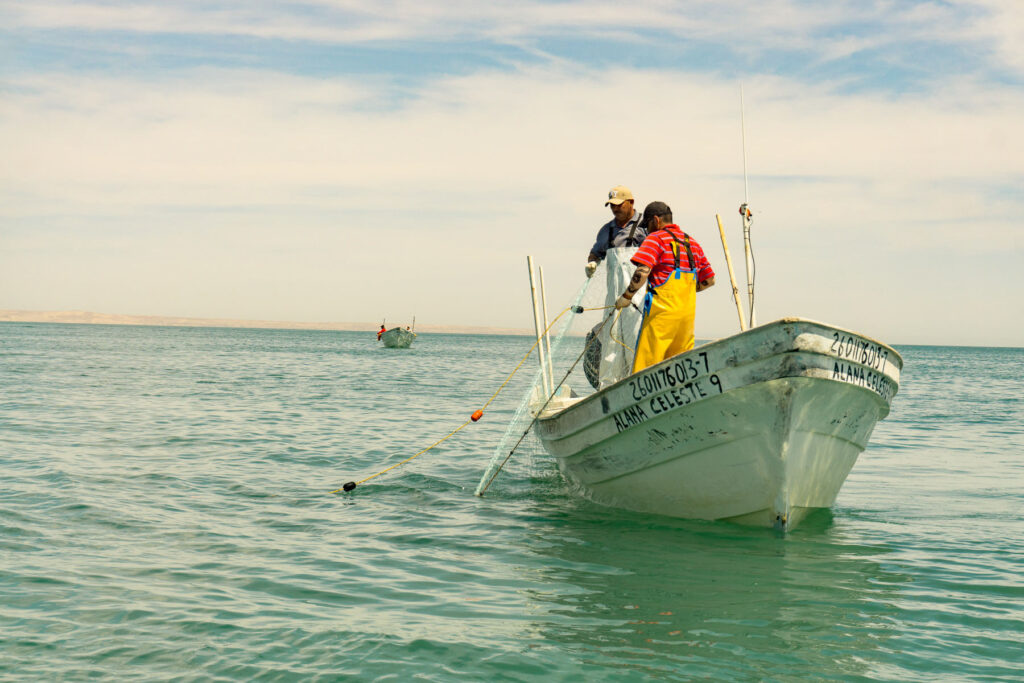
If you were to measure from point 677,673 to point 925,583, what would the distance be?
3269 millimetres

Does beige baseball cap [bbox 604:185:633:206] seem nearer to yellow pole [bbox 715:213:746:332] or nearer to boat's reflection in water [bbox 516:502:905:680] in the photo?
yellow pole [bbox 715:213:746:332]

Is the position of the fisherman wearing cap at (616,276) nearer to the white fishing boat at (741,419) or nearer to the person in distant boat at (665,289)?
the white fishing boat at (741,419)

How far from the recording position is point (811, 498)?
8.96 metres

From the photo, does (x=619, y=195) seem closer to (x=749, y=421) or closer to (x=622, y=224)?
(x=622, y=224)

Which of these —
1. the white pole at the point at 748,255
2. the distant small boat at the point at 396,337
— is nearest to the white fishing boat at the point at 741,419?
the white pole at the point at 748,255

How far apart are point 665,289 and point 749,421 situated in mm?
1620

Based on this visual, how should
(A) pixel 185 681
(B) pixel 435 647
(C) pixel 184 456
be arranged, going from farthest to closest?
(C) pixel 184 456 → (B) pixel 435 647 → (A) pixel 185 681

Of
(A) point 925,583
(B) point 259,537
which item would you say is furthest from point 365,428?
(A) point 925,583

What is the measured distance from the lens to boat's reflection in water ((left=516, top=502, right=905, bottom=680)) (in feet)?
18.9

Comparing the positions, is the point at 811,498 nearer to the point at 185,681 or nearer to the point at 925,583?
the point at 925,583

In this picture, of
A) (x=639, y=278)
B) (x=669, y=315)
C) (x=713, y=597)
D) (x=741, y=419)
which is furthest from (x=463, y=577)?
(x=669, y=315)

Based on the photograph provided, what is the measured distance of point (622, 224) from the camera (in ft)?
33.8

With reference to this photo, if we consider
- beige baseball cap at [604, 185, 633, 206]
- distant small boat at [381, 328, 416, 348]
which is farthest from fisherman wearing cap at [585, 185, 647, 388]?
distant small boat at [381, 328, 416, 348]

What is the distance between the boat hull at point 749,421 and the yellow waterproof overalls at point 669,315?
55 centimetres
